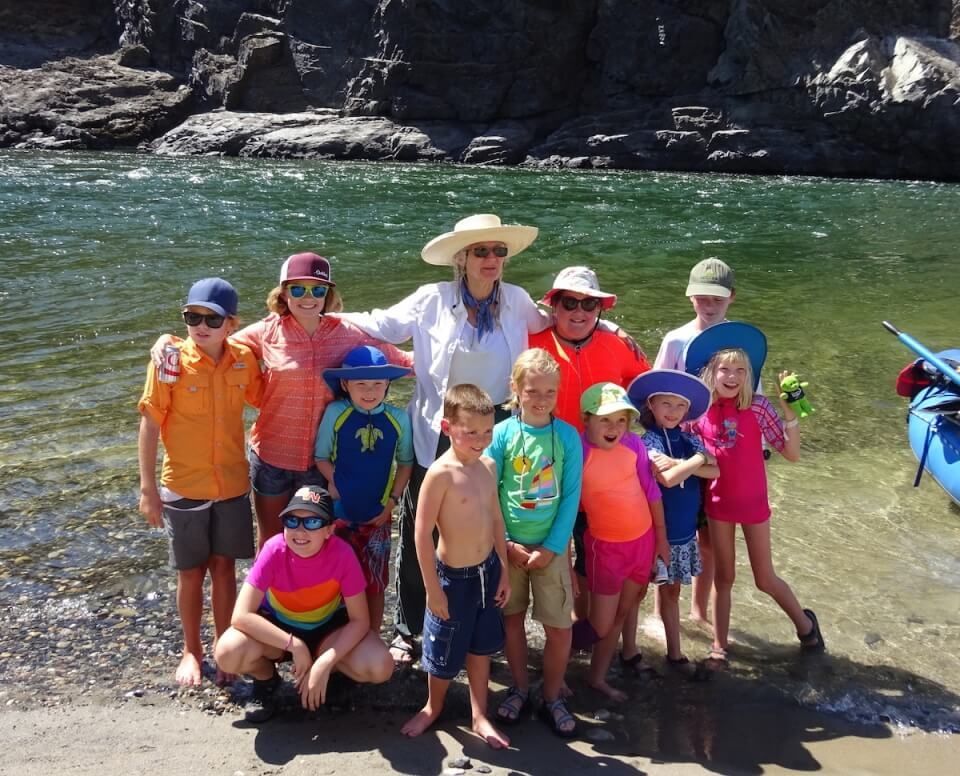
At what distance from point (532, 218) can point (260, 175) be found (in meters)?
14.0

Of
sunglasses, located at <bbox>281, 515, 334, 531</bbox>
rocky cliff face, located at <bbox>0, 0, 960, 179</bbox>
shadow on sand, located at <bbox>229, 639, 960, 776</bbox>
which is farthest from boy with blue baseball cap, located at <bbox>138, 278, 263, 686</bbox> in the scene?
rocky cliff face, located at <bbox>0, 0, 960, 179</bbox>

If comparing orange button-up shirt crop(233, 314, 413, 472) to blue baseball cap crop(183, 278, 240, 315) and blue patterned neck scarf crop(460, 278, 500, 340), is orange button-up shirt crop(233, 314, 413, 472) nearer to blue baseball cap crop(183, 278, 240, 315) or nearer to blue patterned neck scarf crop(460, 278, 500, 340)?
blue baseball cap crop(183, 278, 240, 315)

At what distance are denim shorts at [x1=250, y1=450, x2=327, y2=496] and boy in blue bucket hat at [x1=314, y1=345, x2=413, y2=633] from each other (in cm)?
7

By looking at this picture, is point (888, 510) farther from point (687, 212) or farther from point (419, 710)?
point (687, 212)

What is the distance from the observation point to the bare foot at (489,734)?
3.31m

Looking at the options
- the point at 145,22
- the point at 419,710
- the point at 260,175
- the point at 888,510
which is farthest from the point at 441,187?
the point at 145,22

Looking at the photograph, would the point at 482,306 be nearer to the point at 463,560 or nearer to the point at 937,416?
the point at 463,560

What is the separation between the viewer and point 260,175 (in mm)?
31625

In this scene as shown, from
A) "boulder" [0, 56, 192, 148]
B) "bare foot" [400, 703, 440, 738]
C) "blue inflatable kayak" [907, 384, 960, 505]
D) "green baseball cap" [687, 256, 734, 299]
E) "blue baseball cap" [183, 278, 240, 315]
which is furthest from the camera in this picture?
"boulder" [0, 56, 192, 148]

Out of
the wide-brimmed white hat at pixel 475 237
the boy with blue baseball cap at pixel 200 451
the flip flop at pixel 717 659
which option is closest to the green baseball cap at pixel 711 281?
the wide-brimmed white hat at pixel 475 237

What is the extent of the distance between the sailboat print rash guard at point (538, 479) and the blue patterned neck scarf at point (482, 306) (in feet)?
1.48

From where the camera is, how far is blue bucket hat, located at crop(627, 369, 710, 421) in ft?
12.3

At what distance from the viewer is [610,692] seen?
3750 mm

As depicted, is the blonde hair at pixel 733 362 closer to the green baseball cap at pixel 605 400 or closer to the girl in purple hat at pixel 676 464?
the girl in purple hat at pixel 676 464
